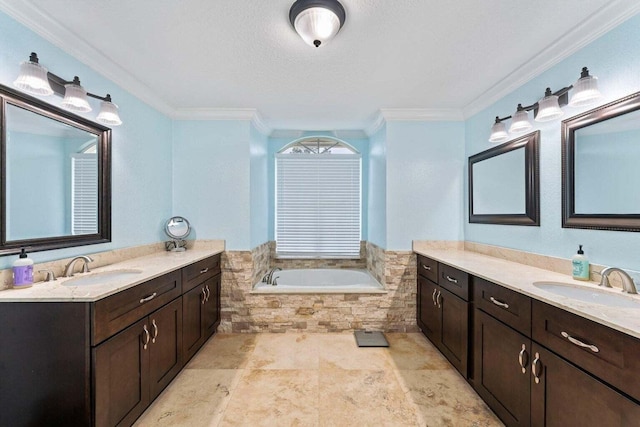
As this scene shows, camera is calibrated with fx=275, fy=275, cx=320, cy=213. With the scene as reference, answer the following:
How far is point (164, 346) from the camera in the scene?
6.33ft

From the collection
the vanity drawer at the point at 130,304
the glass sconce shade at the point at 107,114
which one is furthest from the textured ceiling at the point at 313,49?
the vanity drawer at the point at 130,304

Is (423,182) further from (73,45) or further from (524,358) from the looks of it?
(73,45)

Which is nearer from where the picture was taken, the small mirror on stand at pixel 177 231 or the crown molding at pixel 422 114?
the small mirror on stand at pixel 177 231

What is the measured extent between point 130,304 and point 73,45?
5.69ft

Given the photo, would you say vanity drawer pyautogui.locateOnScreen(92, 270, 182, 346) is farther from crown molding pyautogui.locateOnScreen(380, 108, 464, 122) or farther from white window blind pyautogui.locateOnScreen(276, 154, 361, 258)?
crown molding pyautogui.locateOnScreen(380, 108, 464, 122)

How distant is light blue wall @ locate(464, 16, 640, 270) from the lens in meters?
1.49

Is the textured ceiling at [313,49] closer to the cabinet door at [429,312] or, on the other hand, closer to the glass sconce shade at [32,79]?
the glass sconce shade at [32,79]

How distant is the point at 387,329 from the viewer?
9.91 feet

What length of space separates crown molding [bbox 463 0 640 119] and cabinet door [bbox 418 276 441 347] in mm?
1852

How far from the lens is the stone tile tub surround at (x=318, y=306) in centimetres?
300

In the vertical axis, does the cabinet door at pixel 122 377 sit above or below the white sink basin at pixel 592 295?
below

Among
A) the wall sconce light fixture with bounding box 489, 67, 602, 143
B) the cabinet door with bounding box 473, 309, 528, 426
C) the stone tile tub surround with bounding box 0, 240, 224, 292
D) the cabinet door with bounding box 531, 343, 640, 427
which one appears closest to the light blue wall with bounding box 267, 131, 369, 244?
the stone tile tub surround with bounding box 0, 240, 224, 292

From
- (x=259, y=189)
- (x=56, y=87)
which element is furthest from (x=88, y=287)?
(x=259, y=189)

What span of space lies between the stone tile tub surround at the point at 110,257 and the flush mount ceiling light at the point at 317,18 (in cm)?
206
